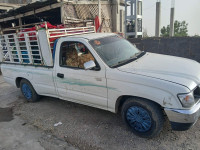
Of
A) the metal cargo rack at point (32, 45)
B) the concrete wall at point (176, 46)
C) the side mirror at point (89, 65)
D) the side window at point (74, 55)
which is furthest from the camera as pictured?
the concrete wall at point (176, 46)

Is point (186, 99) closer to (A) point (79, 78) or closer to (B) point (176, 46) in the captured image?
(A) point (79, 78)

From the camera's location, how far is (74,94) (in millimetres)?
3764

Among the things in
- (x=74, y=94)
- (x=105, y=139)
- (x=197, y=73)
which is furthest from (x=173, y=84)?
(x=74, y=94)

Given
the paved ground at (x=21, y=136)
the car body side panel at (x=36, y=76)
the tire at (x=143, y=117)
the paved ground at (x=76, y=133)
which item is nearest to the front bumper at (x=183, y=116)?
the tire at (x=143, y=117)

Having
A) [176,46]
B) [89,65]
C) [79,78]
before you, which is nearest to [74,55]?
[79,78]

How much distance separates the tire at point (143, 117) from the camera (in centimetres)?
277

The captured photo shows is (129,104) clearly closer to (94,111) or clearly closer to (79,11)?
(94,111)

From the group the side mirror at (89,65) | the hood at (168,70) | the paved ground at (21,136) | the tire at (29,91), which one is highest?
the side mirror at (89,65)

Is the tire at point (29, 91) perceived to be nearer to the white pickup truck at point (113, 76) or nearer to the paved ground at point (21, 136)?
the white pickup truck at point (113, 76)

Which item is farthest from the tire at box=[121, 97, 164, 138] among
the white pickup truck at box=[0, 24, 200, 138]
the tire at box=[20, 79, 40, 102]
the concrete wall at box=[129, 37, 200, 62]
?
the concrete wall at box=[129, 37, 200, 62]

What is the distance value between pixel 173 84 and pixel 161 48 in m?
6.26

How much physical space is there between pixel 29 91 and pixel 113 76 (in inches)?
121

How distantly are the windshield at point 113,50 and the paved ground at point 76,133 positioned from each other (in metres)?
1.31

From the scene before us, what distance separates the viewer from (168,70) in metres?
2.84
